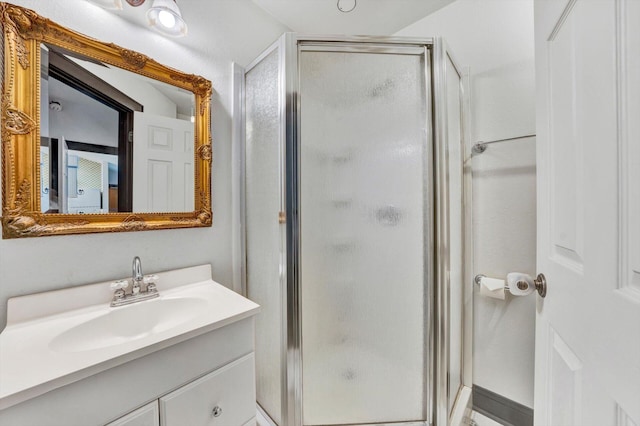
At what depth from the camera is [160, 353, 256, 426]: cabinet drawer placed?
716 millimetres

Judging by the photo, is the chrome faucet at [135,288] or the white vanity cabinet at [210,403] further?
the chrome faucet at [135,288]

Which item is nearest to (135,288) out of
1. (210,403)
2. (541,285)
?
(210,403)

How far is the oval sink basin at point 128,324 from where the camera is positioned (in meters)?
0.78

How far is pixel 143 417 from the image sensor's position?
655 millimetres

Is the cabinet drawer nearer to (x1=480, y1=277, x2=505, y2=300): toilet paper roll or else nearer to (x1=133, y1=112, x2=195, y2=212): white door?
(x1=133, y1=112, x2=195, y2=212): white door

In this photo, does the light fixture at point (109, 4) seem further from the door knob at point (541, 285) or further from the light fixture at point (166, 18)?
the door knob at point (541, 285)

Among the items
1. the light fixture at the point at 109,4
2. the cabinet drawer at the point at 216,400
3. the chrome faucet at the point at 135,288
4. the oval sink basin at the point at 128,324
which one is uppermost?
the light fixture at the point at 109,4

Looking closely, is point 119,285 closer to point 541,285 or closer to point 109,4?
point 109,4

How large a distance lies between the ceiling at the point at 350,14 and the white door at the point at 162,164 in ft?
3.20

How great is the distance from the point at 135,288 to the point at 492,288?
1.66 meters

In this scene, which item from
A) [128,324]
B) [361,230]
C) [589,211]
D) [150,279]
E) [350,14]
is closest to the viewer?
[589,211]

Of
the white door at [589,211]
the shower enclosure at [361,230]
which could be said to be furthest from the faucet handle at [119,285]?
the white door at [589,211]

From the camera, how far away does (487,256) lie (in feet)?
4.42

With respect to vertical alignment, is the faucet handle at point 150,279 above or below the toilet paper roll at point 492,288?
above
